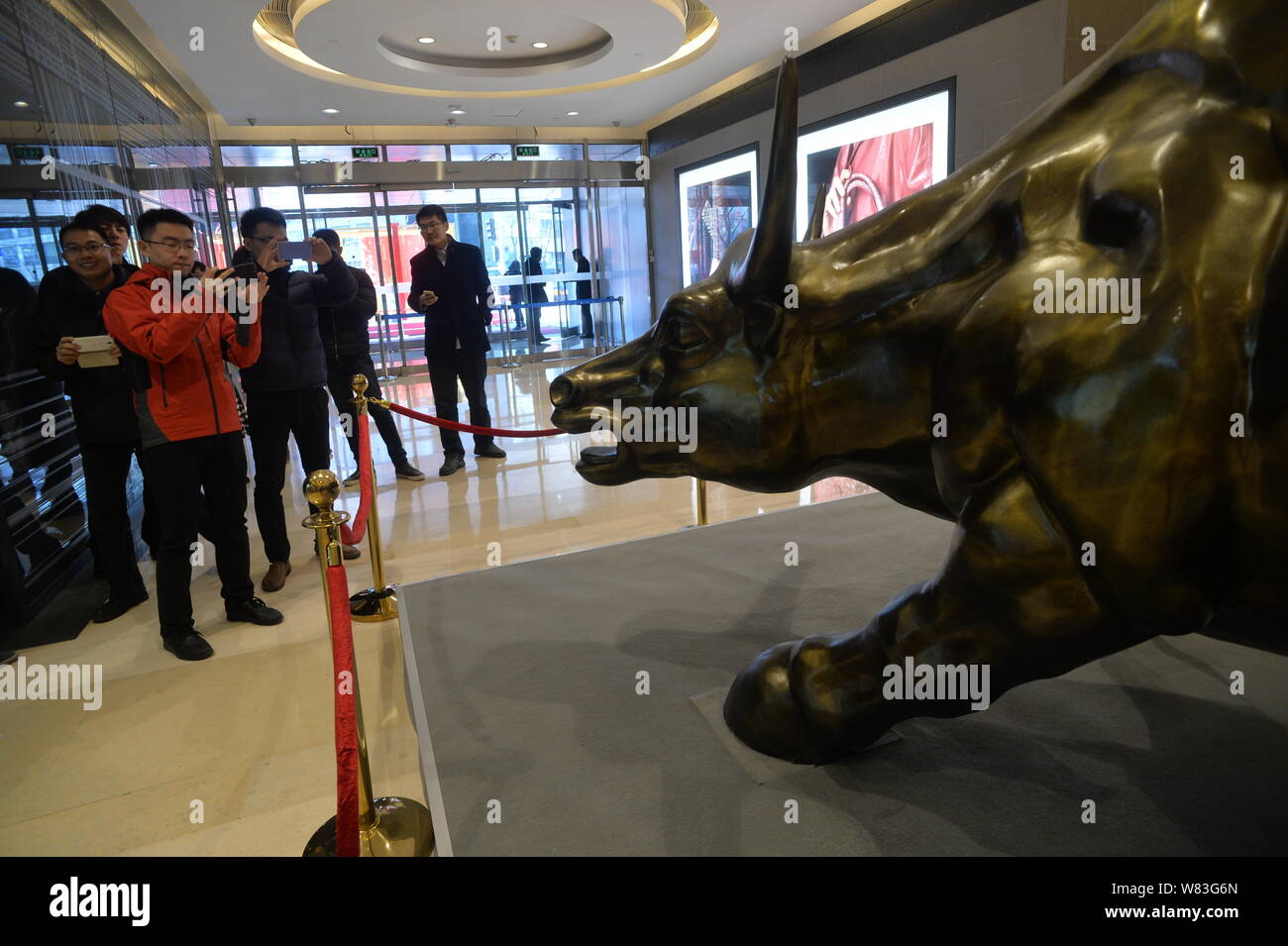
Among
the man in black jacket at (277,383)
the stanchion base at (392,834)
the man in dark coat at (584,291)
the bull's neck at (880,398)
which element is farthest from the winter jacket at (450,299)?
the man in dark coat at (584,291)

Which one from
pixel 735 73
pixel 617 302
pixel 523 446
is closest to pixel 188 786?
pixel 523 446

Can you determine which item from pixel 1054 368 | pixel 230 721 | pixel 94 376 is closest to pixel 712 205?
pixel 94 376

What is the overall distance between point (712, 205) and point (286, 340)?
8838mm

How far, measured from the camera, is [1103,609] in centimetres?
118

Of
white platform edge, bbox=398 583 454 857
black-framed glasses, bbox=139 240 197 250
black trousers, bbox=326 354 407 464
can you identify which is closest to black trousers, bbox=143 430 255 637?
Result: black-framed glasses, bbox=139 240 197 250

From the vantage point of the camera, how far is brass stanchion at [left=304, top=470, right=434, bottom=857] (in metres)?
1.55

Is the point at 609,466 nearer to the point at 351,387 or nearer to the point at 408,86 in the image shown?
the point at 351,387

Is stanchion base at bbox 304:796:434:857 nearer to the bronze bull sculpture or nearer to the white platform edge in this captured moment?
the white platform edge

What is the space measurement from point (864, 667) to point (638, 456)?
2.12 feet

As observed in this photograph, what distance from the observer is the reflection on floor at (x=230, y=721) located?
2146 mm

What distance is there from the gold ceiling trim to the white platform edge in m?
5.91

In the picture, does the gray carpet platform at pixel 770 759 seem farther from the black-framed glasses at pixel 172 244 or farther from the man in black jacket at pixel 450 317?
the man in black jacket at pixel 450 317

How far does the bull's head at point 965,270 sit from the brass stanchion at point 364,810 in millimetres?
527
